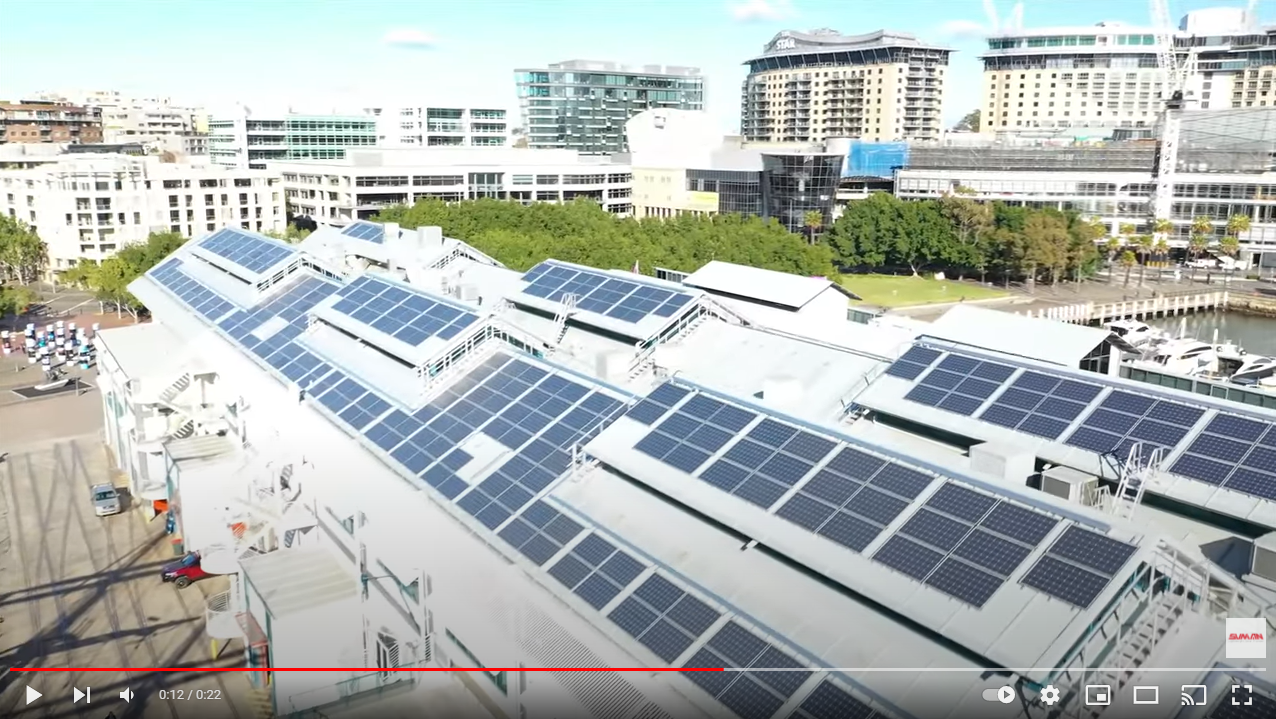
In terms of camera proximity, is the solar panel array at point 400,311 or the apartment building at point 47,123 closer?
the solar panel array at point 400,311

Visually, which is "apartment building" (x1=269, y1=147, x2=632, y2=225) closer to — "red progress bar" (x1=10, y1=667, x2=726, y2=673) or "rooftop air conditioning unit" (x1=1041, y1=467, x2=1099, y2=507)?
"red progress bar" (x1=10, y1=667, x2=726, y2=673)

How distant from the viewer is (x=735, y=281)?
3409 centimetres

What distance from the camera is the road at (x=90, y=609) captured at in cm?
2070

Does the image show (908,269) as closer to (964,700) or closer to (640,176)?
(640,176)

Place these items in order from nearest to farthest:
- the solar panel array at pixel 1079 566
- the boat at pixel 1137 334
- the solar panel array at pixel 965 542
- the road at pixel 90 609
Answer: the solar panel array at pixel 1079 566 < the solar panel array at pixel 965 542 < the road at pixel 90 609 < the boat at pixel 1137 334

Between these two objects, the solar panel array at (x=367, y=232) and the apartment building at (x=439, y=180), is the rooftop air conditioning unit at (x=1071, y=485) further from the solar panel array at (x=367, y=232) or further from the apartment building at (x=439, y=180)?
the apartment building at (x=439, y=180)

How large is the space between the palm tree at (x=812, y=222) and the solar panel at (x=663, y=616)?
72.1 metres

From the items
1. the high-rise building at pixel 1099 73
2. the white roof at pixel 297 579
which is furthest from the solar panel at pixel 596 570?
the high-rise building at pixel 1099 73

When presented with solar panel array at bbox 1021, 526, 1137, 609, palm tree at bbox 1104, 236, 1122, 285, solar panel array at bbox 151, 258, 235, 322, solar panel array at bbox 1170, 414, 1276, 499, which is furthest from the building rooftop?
palm tree at bbox 1104, 236, 1122, 285

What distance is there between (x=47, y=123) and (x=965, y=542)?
14122cm

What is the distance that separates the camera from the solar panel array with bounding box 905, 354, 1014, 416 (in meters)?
18.2

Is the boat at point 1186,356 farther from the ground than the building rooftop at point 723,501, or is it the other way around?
the building rooftop at point 723,501

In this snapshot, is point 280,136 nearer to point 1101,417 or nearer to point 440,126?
point 440,126

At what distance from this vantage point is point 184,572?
25.7m
